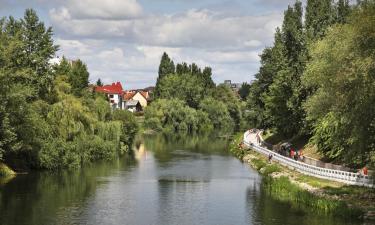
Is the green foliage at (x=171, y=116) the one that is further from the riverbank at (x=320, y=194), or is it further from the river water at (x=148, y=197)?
the riverbank at (x=320, y=194)

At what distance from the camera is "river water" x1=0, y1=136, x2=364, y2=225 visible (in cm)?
3794

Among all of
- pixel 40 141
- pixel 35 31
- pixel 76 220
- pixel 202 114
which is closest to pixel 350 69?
pixel 76 220

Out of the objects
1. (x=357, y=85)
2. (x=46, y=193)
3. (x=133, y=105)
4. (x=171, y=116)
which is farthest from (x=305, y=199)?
(x=133, y=105)

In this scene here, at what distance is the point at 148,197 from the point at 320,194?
13538 millimetres

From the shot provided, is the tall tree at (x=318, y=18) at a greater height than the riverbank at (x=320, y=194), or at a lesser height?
greater

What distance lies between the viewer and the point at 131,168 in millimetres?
64875

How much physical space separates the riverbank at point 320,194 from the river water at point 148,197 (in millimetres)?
1124

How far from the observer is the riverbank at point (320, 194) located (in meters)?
37.8

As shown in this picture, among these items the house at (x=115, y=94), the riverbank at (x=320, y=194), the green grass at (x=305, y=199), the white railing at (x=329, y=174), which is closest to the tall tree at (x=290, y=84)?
the white railing at (x=329, y=174)

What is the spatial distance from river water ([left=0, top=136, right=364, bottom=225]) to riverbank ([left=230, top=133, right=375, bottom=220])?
3.69 feet

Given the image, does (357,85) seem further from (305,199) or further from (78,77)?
(78,77)

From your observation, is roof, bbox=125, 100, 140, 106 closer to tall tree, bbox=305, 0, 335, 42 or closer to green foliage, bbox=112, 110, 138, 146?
green foliage, bbox=112, 110, 138, 146

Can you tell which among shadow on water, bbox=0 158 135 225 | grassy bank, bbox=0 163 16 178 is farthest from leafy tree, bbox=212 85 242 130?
grassy bank, bbox=0 163 16 178

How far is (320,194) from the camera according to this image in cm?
4309
